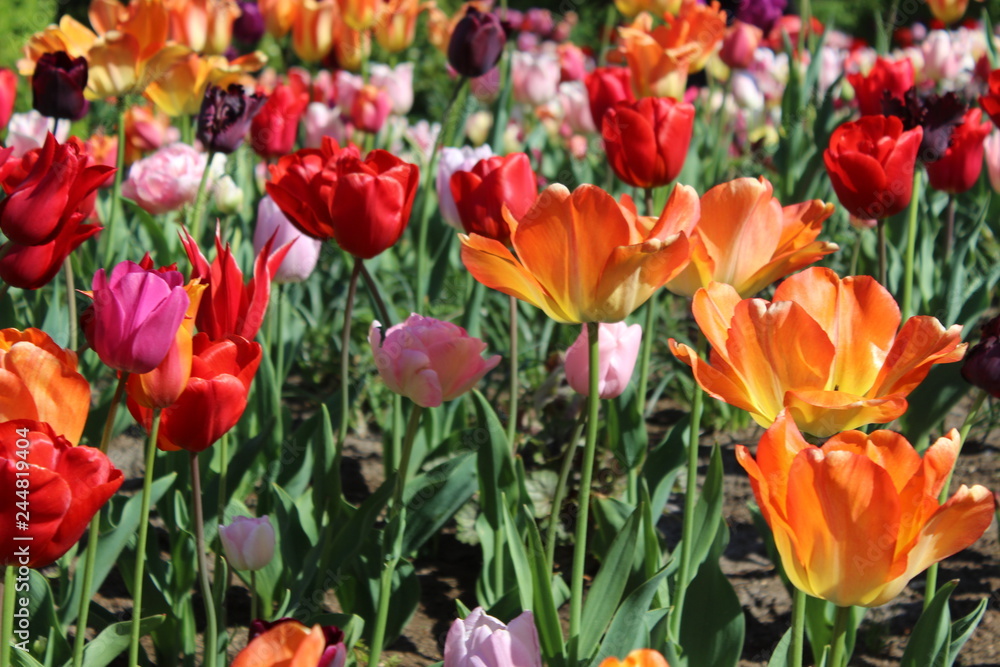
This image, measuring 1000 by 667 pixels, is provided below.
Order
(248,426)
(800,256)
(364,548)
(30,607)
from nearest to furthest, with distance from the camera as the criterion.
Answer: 1. (800,256)
2. (30,607)
3. (364,548)
4. (248,426)

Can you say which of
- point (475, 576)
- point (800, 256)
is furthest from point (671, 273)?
point (475, 576)

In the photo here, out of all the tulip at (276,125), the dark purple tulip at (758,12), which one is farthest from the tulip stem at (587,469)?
the dark purple tulip at (758,12)

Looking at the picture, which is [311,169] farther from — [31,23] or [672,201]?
[31,23]

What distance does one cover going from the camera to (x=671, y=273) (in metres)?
1.03

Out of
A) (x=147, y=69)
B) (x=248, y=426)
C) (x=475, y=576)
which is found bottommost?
(x=475, y=576)

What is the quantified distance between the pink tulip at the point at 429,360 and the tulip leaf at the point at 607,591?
274mm

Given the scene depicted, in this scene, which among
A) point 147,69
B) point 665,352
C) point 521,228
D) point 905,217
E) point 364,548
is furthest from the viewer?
point 665,352

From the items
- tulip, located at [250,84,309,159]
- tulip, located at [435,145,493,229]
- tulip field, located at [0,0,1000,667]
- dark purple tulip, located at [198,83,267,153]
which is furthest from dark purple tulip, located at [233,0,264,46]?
tulip, located at [435,145,493,229]

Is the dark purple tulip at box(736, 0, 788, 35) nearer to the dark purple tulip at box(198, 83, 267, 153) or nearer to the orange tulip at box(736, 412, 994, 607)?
the dark purple tulip at box(198, 83, 267, 153)

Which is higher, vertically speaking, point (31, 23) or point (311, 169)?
point (311, 169)

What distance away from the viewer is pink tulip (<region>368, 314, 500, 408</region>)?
4.17ft

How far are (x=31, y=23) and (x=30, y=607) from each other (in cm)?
326

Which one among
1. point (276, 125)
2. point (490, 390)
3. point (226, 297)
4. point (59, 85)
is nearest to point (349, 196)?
point (226, 297)

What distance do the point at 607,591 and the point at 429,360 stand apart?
0.36m
